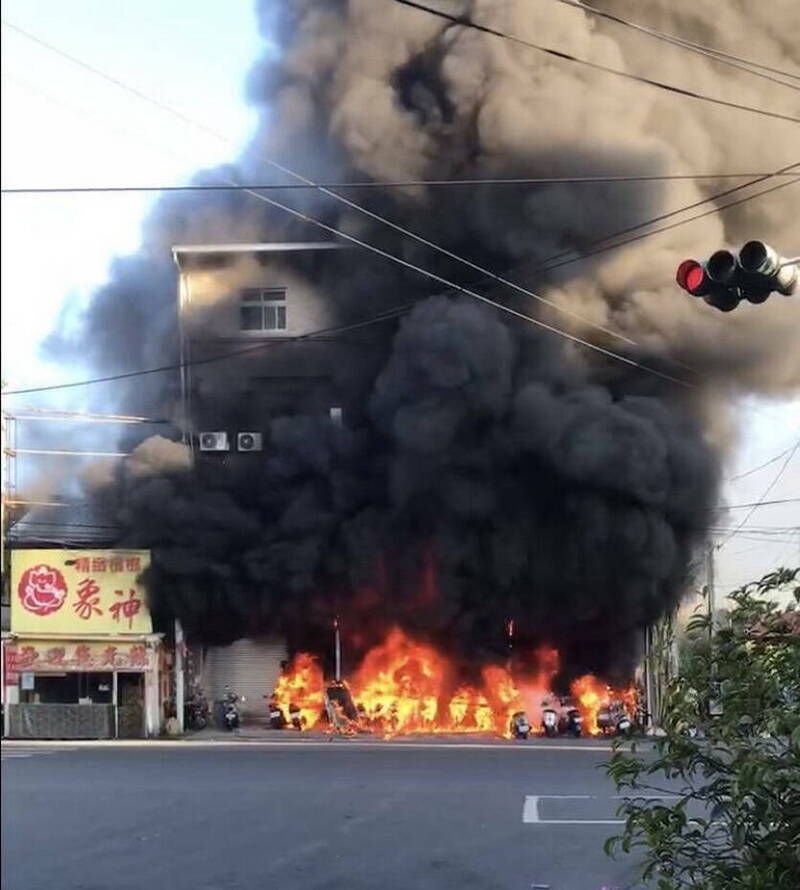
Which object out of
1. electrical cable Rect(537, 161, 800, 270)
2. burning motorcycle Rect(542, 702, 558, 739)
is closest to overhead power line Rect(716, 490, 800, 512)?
electrical cable Rect(537, 161, 800, 270)

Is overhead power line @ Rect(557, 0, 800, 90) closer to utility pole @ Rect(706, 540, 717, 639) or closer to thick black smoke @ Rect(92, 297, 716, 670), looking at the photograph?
thick black smoke @ Rect(92, 297, 716, 670)

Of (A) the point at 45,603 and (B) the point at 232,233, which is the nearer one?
(B) the point at 232,233

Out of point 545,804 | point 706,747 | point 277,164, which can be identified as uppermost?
point 277,164

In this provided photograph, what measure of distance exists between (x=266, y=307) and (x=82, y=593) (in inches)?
198

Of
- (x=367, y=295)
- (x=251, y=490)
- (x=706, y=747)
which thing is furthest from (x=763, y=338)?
(x=706, y=747)

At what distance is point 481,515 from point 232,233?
4.96 meters

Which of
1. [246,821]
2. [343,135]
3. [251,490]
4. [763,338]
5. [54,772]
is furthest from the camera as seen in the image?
[251,490]

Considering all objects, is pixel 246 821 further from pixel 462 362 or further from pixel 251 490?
pixel 462 362

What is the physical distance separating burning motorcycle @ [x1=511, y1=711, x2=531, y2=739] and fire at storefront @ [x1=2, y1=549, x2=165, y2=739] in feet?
17.0

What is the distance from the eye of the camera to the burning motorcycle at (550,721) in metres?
15.4

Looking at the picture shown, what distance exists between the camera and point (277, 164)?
10133mm

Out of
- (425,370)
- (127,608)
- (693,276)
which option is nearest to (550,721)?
(425,370)

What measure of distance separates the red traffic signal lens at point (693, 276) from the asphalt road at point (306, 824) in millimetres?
3129

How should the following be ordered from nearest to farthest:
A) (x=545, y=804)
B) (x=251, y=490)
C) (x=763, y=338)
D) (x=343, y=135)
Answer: (x=545, y=804)
(x=763, y=338)
(x=343, y=135)
(x=251, y=490)
